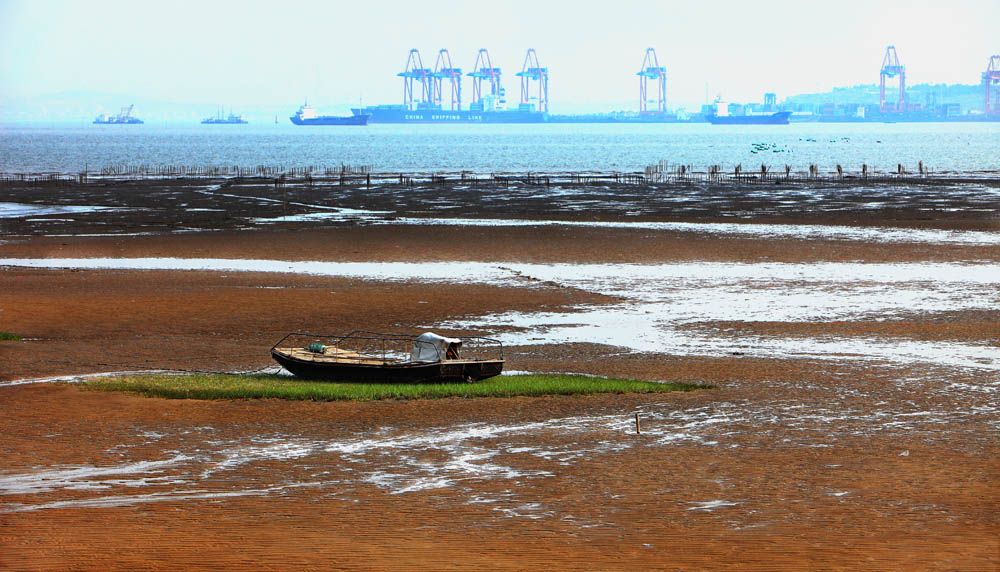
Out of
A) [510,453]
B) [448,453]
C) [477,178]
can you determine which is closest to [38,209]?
[477,178]

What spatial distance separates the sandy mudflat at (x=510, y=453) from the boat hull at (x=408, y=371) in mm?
1435

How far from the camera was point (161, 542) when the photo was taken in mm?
13195

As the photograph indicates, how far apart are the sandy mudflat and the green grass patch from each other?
0.52 meters

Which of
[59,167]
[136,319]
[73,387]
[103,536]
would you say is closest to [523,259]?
[136,319]

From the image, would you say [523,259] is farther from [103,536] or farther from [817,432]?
[103,536]

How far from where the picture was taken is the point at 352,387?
73.9ft

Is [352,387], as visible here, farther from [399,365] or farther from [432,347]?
[432,347]

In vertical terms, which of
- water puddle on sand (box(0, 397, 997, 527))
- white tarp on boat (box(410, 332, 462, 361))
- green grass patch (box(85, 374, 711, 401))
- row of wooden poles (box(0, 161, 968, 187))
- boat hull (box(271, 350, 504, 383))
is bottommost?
water puddle on sand (box(0, 397, 997, 527))

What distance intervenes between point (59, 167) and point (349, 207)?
74.1 m

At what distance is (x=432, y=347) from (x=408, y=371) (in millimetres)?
695

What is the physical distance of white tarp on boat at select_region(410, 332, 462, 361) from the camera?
74.5 feet

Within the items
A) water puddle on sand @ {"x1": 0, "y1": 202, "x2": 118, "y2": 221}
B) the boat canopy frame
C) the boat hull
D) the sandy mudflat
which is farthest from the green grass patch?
water puddle on sand @ {"x1": 0, "y1": 202, "x2": 118, "y2": 221}

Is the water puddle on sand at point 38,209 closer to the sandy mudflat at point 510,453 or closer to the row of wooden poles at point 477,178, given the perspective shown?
the row of wooden poles at point 477,178

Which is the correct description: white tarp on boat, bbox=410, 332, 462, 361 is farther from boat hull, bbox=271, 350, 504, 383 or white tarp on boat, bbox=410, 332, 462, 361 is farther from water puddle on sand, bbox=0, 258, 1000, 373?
water puddle on sand, bbox=0, 258, 1000, 373
